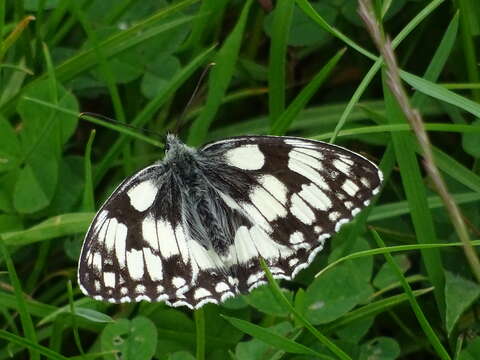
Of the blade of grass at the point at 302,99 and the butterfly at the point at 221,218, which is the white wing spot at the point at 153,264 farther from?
the blade of grass at the point at 302,99

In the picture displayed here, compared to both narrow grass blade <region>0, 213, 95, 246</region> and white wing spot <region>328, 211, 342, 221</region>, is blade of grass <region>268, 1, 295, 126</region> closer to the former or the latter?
white wing spot <region>328, 211, 342, 221</region>

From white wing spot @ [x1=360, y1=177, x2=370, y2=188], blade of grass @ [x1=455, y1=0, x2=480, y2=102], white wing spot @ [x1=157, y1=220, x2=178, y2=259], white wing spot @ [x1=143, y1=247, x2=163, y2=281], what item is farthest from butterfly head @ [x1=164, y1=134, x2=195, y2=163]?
blade of grass @ [x1=455, y1=0, x2=480, y2=102]

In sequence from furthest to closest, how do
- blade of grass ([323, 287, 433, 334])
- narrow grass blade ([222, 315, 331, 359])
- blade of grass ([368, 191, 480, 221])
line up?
blade of grass ([368, 191, 480, 221]), blade of grass ([323, 287, 433, 334]), narrow grass blade ([222, 315, 331, 359])

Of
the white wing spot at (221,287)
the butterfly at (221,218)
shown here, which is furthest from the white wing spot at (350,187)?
the white wing spot at (221,287)

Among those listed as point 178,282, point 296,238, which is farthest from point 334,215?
point 178,282

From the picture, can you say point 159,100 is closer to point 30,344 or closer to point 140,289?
point 140,289

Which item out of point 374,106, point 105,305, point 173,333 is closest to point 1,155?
point 105,305
